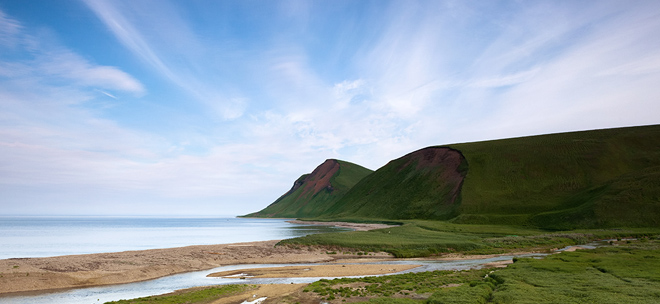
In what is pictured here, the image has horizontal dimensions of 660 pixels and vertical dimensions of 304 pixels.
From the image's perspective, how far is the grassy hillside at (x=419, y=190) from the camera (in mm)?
140875

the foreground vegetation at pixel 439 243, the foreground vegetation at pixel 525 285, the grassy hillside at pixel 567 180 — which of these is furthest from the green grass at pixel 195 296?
the grassy hillside at pixel 567 180

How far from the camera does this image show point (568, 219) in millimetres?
95562

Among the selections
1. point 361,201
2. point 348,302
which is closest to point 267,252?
point 348,302

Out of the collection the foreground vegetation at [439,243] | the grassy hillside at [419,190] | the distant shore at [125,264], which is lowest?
the foreground vegetation at [439,243]

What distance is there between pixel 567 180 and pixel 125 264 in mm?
137038

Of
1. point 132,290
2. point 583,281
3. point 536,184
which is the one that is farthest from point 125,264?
point 536,184

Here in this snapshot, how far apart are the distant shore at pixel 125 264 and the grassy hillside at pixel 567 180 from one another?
67923mm

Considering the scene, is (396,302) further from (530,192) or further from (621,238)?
(530,192)

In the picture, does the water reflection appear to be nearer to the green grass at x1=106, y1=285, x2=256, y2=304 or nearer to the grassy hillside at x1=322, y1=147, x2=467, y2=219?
the green grass at x1=106, y1=285, x2=256, y2=304

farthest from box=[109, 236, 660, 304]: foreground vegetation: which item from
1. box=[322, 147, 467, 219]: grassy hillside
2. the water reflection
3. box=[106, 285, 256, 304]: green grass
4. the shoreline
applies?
box=[322, 147, 467, 219]: grassy hillside

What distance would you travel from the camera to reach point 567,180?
12888cm

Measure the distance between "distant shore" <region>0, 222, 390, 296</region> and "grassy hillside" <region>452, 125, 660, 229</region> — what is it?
67.9m

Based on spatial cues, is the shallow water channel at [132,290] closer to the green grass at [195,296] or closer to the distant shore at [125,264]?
the distant shore at [125,264]

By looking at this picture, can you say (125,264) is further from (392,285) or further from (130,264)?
(392,285)
